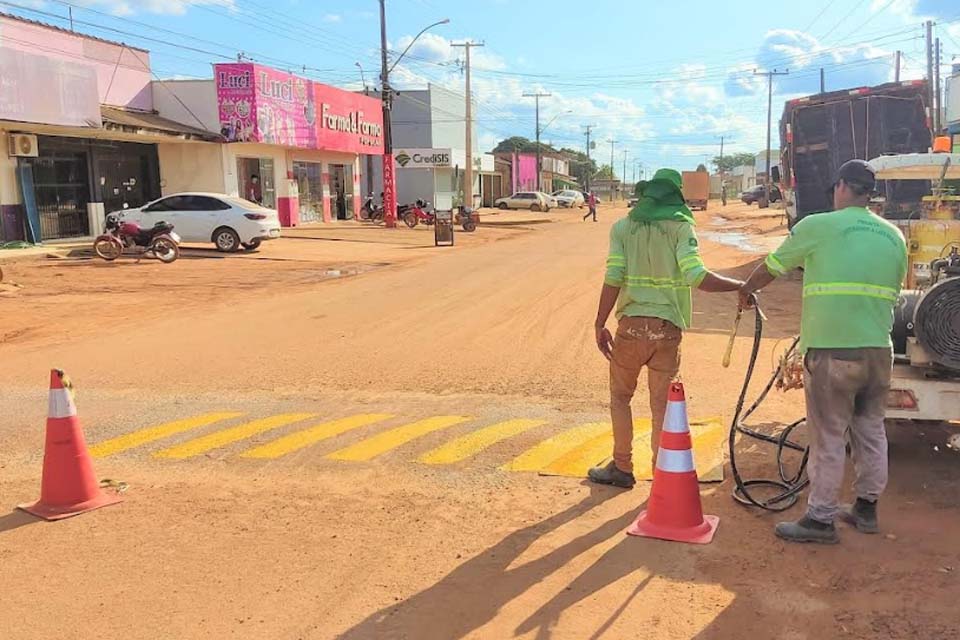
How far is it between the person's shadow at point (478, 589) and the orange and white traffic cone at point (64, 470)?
225cm

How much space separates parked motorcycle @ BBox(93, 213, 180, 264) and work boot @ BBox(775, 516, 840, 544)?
1772cm

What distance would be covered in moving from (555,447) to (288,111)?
2794cm

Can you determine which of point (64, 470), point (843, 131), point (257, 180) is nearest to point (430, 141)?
point (257, 180)

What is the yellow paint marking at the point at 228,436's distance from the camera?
5.66 meters

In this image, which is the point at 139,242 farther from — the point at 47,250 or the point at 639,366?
the point at 639,366

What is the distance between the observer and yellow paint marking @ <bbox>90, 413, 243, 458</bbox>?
5.80m

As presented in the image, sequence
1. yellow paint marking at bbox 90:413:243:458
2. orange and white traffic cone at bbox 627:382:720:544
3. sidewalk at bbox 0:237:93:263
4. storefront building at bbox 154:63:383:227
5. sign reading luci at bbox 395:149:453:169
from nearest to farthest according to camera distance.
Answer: orange and white traffic cone at bbox 627:382:720:544, yellow paint marking at bbox 90:413:243:458, sidewalk at bbox 0:237:93:263, storefront building at bbox 154:63:383:227, sign reading luci at bbox 395:149:453:169

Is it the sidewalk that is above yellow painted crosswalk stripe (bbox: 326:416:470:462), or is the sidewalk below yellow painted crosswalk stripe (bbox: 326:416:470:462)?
above

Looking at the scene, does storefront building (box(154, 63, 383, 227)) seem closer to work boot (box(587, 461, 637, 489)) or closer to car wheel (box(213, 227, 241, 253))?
car wheel (box(213, 227, 241, 253))

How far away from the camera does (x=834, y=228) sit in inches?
149

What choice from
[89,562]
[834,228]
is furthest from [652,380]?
[89,562]

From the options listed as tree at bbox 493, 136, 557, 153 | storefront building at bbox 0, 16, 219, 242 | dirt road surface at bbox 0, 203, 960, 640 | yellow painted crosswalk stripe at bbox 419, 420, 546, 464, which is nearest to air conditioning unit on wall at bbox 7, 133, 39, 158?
storefront building at bbox 0, 16, 219, 242

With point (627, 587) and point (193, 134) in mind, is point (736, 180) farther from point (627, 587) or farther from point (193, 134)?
point (627, 587)

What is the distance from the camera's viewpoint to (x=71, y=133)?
2206 cm
